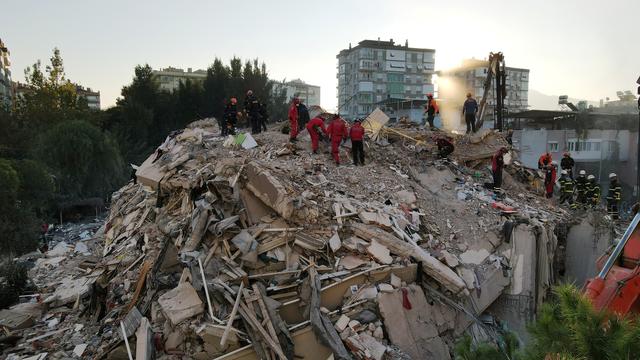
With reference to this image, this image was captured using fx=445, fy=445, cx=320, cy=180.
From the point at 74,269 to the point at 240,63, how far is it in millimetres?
28092

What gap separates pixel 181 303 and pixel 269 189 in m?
Result: 2.37

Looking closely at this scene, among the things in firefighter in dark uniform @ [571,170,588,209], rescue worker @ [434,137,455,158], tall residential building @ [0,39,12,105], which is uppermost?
tall residential building @ [0,39,12,105]

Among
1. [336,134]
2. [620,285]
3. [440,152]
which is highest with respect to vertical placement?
[336,134]

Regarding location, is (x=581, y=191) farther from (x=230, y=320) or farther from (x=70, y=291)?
(x=70, y=291)

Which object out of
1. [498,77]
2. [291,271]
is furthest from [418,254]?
[498,77]

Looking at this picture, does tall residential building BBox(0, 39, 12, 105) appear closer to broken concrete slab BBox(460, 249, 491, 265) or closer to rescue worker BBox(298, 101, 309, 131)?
rescue worker BBox(298, 101, 309, 131)

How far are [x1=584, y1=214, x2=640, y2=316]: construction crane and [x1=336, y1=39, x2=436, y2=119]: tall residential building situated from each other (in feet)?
167

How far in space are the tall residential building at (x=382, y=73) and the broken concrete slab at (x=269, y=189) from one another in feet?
156

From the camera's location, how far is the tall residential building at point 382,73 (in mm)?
56031

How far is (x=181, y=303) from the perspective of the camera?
20.4 feet

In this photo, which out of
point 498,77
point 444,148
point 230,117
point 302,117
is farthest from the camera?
point 498,77

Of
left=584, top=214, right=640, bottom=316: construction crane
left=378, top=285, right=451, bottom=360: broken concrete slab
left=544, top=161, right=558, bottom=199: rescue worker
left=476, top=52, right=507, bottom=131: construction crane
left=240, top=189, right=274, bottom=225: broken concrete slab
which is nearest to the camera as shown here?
left=584, top=214, right=640, bottom=316: construction crane

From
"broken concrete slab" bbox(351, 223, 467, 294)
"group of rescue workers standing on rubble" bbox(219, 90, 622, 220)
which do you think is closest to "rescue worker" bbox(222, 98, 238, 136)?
"group of rescue workers standing on rubble" bbox(219, 90, 622, 220)

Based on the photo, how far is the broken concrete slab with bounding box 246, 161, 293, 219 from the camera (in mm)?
7410
